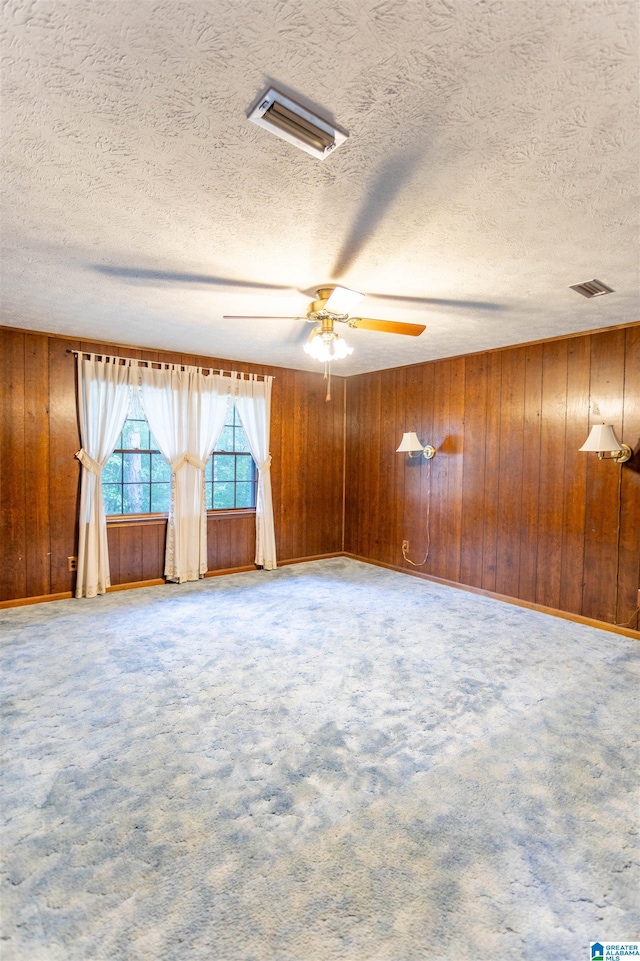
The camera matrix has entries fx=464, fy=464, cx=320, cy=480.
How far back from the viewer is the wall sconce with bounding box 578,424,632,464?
354cm

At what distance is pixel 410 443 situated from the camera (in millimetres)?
5199

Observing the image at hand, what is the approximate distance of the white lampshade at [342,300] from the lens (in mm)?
2682

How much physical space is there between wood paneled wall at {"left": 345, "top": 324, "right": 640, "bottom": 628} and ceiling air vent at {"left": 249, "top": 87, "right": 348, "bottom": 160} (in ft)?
10.5

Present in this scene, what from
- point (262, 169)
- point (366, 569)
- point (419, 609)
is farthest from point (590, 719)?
point (366, 569)

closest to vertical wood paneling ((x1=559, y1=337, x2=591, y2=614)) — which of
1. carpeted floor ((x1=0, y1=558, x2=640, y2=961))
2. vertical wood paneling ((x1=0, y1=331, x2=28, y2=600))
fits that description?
carpeted floor ((x1=0, y1=558, x2=640, y2=961))

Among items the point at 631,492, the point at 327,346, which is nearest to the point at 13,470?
the point at 327,346

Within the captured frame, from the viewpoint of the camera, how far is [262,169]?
1.78 meters

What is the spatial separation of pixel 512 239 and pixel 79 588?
4.50 metres

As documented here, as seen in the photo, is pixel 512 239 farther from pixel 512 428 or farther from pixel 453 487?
pixel 453 487

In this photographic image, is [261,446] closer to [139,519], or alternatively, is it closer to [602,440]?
[139,519]

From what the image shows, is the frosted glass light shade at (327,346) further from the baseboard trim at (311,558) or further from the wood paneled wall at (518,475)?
the baseboard trim at (311,558)

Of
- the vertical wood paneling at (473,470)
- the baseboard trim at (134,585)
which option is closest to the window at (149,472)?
the baseboard trim at (134,585)

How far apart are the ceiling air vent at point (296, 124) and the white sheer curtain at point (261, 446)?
12.8 ft

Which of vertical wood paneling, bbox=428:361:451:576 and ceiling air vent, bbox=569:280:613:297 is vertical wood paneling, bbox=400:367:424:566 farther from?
ceiling air vent, bbox=569:280:613:297
